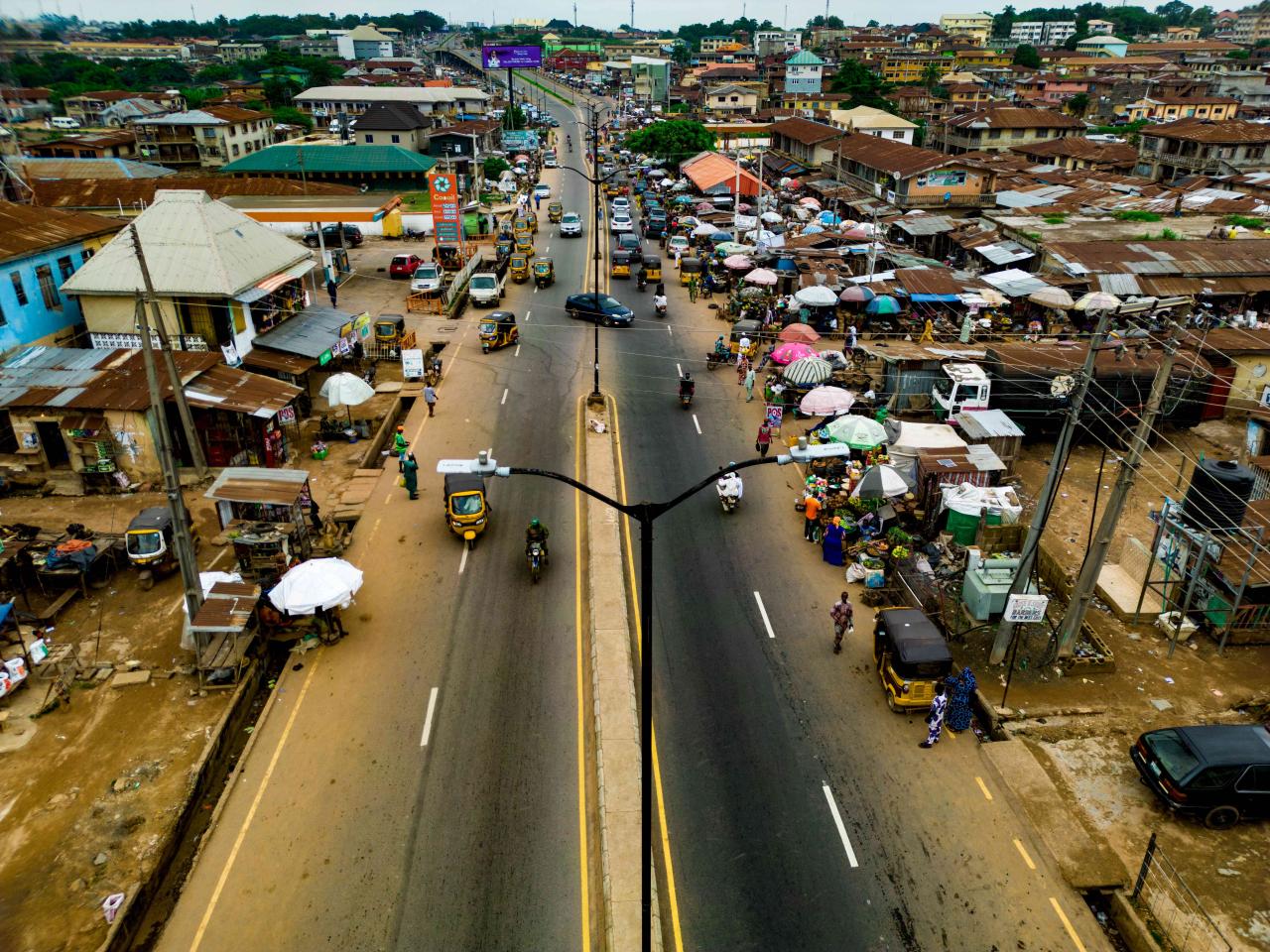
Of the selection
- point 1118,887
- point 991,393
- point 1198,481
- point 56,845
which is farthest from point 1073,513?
point 56,845

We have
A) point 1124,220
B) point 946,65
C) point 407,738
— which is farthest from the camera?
point 946,65

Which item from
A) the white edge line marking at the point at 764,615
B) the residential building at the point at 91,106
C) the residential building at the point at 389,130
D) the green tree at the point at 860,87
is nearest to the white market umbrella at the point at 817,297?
the white edge line marking at the point at 764,615

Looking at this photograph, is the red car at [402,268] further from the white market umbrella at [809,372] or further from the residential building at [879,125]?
the residential building at [879,125]

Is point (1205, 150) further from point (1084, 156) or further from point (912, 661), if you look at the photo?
point (912, 661)

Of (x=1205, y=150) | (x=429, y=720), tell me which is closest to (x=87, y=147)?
(x=429, y=720)

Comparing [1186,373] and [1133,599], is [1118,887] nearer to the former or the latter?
[1133,599]
